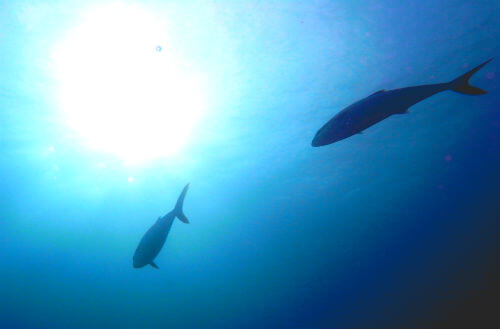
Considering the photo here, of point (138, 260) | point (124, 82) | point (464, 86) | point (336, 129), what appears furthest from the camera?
point (124, 82)

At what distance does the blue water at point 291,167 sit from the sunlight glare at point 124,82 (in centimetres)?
45

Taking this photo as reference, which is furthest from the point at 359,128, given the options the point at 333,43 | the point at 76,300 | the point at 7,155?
the point at 76,300

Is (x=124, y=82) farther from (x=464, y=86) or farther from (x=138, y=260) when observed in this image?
(x=464, y=86)

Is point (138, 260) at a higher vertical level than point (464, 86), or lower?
higher

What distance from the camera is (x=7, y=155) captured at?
16828 mm

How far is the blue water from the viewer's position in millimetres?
10577

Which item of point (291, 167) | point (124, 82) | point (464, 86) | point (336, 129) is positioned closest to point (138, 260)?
point (336, 129)

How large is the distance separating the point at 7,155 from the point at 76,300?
62720mm

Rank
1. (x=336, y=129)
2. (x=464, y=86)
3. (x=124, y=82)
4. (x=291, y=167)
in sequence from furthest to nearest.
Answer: (x=291, y=167), (x=124, y=82), (x=464, y=86), (x=336, y=129)

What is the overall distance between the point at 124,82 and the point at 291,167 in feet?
49.5

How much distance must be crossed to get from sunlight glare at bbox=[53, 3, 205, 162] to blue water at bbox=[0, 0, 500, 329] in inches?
17.7

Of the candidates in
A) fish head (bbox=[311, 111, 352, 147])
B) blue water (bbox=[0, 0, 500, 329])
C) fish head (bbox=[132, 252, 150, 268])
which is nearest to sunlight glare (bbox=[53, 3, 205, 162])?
blue water (bbox=[0, 0, 500, 329])

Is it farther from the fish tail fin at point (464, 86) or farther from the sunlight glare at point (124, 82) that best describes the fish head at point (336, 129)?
the sunlight glare at point (124, 82)

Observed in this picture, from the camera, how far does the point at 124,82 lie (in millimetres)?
11734
